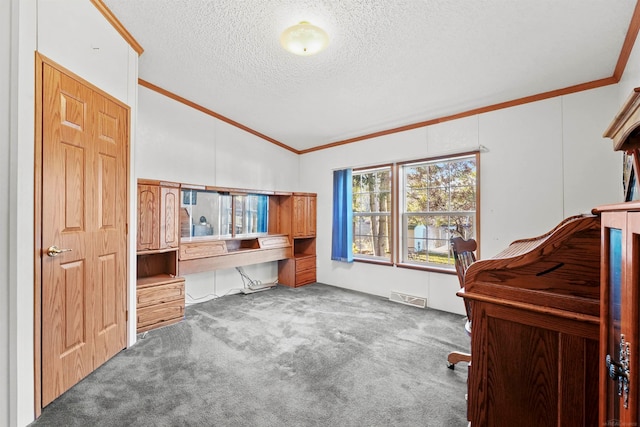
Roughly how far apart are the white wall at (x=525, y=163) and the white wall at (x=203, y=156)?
205cm

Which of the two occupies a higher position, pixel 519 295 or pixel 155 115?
pixel 155 115

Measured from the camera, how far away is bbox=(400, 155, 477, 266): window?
3492 millimetres

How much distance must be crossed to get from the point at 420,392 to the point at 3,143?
3.01 metres

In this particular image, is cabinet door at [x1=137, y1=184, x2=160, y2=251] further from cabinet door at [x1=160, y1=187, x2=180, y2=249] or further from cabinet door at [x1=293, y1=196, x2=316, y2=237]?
cabinet door at [x1=293, y1=196, x2=316, y2=237]

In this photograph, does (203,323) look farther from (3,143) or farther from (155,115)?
(155,115)

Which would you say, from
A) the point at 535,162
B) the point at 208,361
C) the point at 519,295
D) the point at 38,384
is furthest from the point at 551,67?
the point at 38,384

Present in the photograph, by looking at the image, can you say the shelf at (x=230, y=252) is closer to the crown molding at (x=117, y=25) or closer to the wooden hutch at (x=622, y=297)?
the crown molding at (x=117, y=25)

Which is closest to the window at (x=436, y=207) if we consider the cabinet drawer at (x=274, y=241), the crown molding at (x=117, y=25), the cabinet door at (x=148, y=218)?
the cabinet drawer at (x=274, y=241)

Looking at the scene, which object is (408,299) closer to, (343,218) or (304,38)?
(343,218)

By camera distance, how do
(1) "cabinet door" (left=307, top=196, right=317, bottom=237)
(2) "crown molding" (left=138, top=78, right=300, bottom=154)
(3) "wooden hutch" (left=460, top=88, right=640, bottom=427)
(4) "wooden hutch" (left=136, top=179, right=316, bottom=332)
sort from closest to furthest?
(3) "wooden hutch" (left=460, top=88, right=640, bottom=427) → (4) "wooden hutch" (left=136, top=179, right=316, bottom=332) → (2) "crown molding" (left=138, top=78, right=300, bottom=154) → (1) "cabinet door" (left=307, top=196, right=317, bottom=237)

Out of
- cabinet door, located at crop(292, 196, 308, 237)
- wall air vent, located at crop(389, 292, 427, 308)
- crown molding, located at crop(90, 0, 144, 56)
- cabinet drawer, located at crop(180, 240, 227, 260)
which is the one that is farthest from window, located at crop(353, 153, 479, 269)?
crown molding, located at crop(90, 0, 144, 56)

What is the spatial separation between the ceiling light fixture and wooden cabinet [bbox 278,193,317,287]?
8.77 feet

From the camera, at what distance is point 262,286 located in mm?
4547

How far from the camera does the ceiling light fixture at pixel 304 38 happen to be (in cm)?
209
